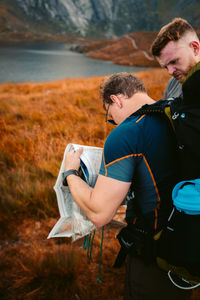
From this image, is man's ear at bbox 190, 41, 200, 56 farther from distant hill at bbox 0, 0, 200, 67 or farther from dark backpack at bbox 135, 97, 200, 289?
distant hill at bbox 0, 0, 200, 67

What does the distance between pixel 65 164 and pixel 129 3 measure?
635 ft

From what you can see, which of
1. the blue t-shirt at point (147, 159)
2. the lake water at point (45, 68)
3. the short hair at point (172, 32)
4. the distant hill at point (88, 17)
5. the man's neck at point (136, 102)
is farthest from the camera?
the distant hill at point (88, 17)

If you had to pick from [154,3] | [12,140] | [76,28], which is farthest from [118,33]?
[12,140]

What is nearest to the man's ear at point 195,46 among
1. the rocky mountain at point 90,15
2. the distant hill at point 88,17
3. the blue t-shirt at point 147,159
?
the blue t-shirt at point 147,159

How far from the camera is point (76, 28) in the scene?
136 meters

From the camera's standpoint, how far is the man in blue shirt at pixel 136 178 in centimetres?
95

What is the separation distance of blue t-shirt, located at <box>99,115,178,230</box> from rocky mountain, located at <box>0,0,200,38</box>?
14277 cm

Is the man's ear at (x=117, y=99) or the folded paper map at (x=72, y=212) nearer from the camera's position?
the man's ear at (x=117, y=99)

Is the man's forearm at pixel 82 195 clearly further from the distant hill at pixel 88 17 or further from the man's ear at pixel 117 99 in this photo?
the distant hill at pixel 88 17

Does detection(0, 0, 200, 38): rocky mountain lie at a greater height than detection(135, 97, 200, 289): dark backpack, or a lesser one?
greater

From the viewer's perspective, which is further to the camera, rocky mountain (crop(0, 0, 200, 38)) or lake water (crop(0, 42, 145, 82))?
rocky mountain (crop(0, 0, 200, 38))

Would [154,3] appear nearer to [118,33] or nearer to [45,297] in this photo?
[118,33]

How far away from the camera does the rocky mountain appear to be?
126250 mm

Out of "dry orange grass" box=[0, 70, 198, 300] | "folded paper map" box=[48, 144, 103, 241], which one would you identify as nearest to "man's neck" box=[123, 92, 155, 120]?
"folded paper map" box=[48, 144, 103, 241]
